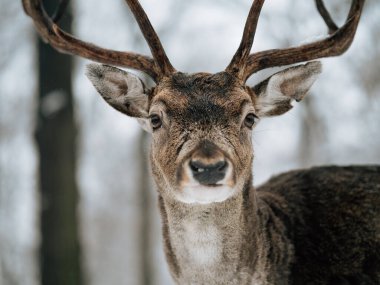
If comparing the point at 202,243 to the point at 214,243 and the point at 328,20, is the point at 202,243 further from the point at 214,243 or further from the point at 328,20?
the point at 328,20

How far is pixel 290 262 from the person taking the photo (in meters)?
4.90

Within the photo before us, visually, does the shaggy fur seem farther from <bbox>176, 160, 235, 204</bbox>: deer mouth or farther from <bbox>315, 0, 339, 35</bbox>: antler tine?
<bbox>315, 0, 339, 35</bbox>: antler tine

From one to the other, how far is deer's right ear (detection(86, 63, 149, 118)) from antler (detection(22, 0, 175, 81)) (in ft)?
0.48

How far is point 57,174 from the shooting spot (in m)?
9.84

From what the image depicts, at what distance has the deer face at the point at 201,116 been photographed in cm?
405

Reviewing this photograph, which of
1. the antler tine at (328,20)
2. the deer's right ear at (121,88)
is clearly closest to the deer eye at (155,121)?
the deer's right ear at (121,88)

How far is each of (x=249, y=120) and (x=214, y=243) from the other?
1.05 meters

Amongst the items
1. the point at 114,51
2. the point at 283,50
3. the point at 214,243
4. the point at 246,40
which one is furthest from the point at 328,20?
the point at 214,243

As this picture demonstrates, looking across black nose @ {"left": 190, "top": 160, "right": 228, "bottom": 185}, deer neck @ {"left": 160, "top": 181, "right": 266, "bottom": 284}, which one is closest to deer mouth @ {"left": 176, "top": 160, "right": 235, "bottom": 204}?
black nose @ {"left": 190, "top": 160, "right": 228, "bottom": 185}

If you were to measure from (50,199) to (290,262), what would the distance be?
584 cm

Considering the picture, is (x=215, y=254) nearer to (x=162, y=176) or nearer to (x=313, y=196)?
(x=162, y=176)

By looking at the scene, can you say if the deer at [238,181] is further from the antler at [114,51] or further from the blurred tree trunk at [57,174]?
the blurred tree trunk at [57,174]

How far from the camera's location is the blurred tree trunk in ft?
31.8

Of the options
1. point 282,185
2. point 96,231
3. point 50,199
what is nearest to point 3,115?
point 50,199
